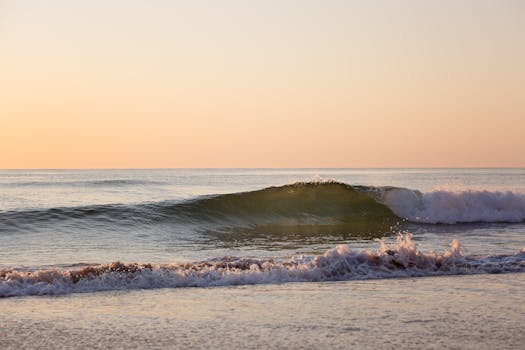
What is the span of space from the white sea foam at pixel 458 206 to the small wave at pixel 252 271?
420 inches

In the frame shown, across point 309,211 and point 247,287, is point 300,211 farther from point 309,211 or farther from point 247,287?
point 247,287

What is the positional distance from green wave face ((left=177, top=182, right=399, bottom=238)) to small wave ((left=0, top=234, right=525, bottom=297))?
647 centimetres

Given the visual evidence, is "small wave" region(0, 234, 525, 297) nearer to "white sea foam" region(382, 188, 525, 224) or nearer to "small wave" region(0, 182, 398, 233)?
"small wave" region(0, 182, 398, 233)

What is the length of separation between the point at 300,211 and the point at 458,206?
5.71 metres

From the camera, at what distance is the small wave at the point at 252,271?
787 cm

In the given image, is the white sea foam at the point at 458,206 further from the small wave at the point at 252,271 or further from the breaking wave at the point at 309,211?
the small wave at the point at 252,271

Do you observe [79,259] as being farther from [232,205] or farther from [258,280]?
[232,205]

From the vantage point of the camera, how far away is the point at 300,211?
2098 cm

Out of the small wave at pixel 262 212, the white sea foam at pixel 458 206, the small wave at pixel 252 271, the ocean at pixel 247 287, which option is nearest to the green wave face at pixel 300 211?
the small wave at pixel 262 212

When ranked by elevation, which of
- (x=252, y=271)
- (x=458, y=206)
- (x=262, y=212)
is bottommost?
(x=252, y=271)

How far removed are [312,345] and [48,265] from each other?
6056 mm

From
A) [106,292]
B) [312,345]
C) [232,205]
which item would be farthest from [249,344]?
[232,205]

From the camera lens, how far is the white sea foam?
20719 millimetres

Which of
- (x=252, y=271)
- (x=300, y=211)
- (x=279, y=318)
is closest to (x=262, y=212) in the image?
(x=300, y=211)
